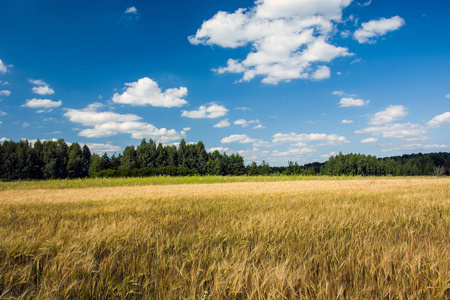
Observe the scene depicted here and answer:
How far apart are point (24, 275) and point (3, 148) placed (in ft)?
274

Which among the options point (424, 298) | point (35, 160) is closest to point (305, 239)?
point (424, 298)

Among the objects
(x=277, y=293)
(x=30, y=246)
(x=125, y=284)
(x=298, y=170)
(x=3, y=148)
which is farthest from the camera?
(x=3, y=148)

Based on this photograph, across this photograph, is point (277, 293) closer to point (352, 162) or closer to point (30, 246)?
point (30, 246)

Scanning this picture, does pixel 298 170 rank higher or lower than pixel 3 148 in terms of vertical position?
lower

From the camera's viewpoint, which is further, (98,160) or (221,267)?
(98,160)

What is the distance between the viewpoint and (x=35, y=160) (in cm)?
6494

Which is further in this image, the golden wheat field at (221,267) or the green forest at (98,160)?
the green forest at (98,160)

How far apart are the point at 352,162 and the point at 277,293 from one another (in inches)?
4118

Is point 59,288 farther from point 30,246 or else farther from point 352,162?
point 352,162

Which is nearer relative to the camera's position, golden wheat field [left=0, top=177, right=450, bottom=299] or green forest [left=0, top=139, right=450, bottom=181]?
golden wheat field [left=0, top=177, right=450, bottom=299]

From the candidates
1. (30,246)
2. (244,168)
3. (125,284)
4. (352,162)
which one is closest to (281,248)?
(125,284)

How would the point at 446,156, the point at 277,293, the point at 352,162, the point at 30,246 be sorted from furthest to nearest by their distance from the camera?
the point at 446,156, the point at 352,162, the point at 30,246, the point at 277,293

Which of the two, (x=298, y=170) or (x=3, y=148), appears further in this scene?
(x=3, y=148)

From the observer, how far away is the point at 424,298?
160 cm
